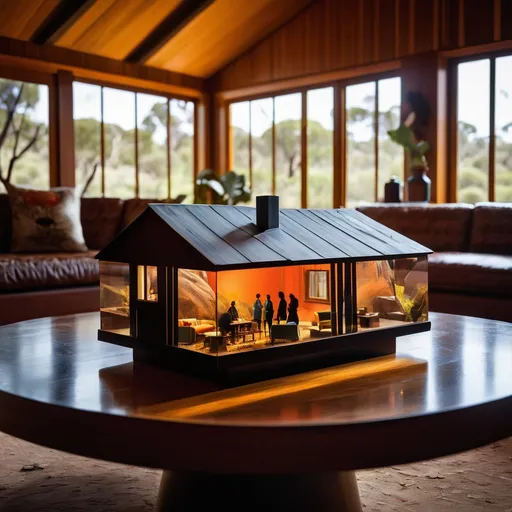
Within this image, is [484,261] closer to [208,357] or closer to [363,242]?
[363,242]

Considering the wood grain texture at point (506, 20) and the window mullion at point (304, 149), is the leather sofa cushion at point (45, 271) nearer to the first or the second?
A: the window mullion at point (304, 149)

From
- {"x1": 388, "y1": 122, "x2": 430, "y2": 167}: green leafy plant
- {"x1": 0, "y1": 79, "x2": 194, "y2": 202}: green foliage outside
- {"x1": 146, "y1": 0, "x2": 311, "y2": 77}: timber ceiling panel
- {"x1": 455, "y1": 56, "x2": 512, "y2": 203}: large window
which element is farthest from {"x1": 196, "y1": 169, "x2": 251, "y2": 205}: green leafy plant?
{"x1": 455, "y1": 56, "x2": 512, "y2": 203}: large window

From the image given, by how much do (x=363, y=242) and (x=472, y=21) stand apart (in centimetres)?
453

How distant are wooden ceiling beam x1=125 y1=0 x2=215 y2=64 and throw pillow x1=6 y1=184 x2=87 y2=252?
2629 millimetres

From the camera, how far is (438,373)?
4.18 feet

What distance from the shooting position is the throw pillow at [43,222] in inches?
163

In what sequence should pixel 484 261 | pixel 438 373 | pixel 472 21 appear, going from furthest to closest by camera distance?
pixel 472 21, pixel 484 261, pixel 438 373

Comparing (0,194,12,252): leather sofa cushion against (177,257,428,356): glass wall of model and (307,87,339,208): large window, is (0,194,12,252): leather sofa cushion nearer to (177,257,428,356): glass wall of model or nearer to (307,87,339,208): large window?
(177,257,428,356): glass wall of model

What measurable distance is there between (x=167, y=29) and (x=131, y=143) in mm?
1234

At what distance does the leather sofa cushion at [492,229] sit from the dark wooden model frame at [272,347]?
2653mm

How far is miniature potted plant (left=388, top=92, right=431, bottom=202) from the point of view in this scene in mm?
5312

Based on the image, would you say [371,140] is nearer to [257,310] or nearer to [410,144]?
[410,144]

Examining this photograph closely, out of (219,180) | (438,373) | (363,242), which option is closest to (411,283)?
(363,242)

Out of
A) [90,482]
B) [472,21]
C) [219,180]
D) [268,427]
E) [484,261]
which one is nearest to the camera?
[268,427]
